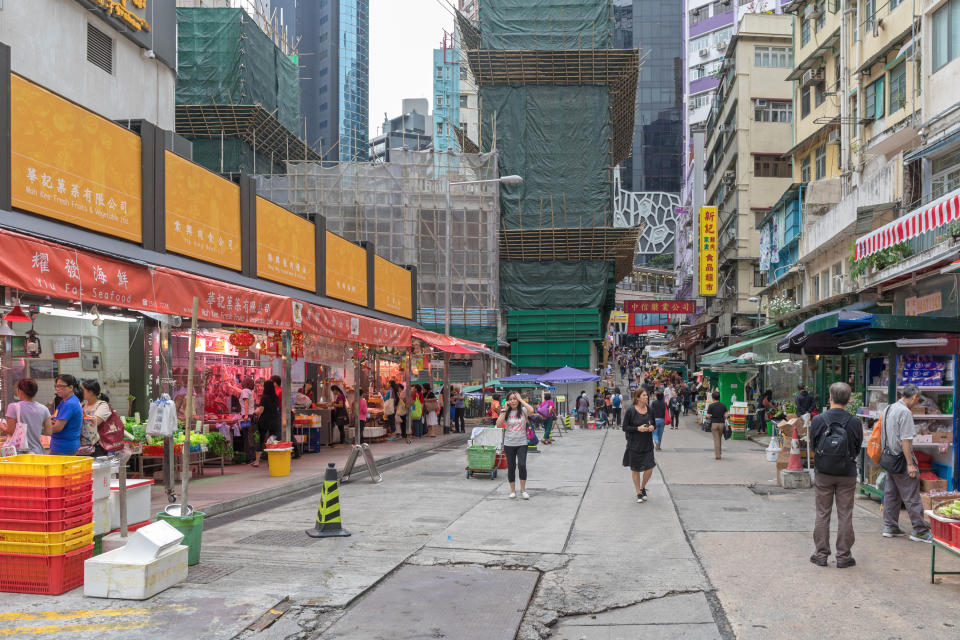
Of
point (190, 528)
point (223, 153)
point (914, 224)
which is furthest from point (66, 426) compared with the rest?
point (223, 153)

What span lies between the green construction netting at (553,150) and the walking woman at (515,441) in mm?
33650

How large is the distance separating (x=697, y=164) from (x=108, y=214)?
62595 millimetres

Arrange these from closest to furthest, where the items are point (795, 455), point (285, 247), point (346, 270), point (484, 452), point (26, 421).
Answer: point (26, 421), point (795, 455), point (484, 452), point (285, 247), point (346, 270)

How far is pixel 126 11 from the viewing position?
19906mm

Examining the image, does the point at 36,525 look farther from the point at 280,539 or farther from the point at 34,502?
the point at 280,539

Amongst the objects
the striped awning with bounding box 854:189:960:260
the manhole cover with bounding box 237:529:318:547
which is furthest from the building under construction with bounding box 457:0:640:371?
the manhole cover with bounding box 237:529:318:547

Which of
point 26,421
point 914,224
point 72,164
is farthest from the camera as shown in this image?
point 914,224

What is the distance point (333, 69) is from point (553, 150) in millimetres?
131878

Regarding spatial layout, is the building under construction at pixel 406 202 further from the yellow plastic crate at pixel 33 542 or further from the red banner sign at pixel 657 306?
the yellow plastic crate at pixel 33 542

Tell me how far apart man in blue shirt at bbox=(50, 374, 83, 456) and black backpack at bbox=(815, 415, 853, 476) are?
7.54 meters

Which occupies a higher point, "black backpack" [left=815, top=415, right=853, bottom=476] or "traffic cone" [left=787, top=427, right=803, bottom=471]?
"black backpack" [left=815, top=415, right=853, bottom=476]

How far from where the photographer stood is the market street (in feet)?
19.5

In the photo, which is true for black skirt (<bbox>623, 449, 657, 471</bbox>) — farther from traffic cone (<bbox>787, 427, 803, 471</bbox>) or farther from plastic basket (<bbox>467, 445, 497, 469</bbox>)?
plastic basket (<bbox>467, 445, 497, 469</bbox>)

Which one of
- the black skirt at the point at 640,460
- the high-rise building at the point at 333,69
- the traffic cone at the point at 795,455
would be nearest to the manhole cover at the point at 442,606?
the black skirt at the point at 640,460
